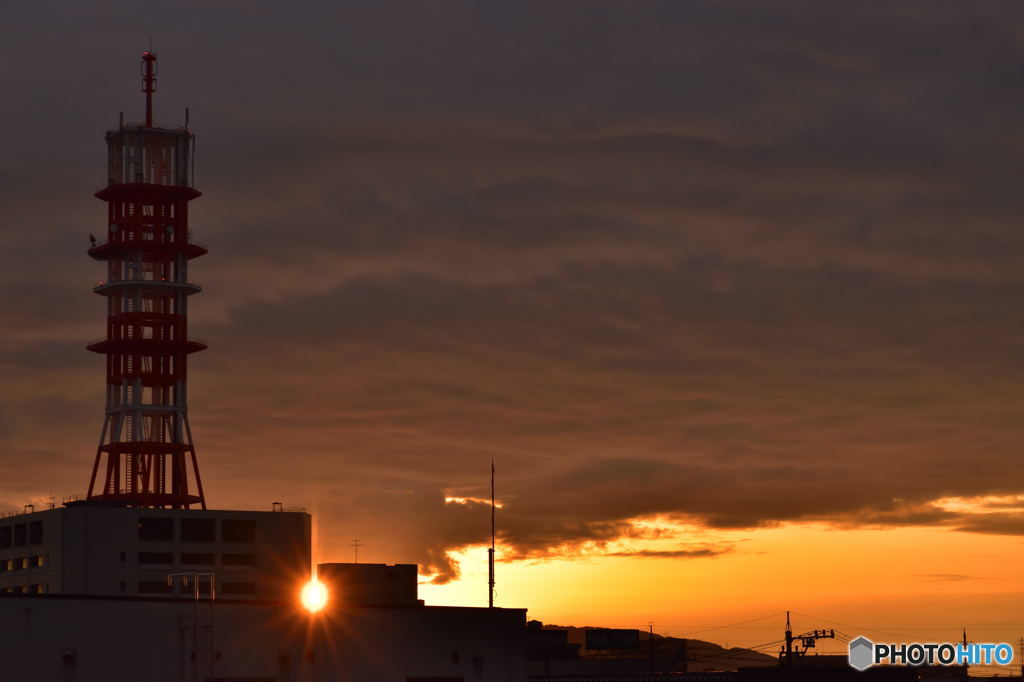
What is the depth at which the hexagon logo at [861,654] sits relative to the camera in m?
159

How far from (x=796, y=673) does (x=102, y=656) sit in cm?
8698

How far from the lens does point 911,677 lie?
168 m

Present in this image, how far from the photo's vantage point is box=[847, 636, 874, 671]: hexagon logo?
159 meters

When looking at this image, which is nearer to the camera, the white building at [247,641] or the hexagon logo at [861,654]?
the white building at [247,641]

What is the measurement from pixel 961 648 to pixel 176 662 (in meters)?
67.4

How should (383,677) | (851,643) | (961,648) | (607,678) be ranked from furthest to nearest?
(607,678)
(851,643)
(961,648)
(383,677)

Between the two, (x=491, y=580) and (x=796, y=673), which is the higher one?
(x=491, y=580)

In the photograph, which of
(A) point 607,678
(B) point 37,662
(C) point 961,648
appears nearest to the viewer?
(B) point 37,662

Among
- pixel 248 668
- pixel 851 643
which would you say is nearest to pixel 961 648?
pixel 851 643

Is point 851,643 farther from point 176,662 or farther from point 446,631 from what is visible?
point 176,662

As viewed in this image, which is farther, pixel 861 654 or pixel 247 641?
pixel 861 654

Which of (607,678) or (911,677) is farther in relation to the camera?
(607,678)

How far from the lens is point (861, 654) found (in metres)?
162

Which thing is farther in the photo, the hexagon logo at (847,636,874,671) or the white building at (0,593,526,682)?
the hexagon logo at (847,636,874,671)
